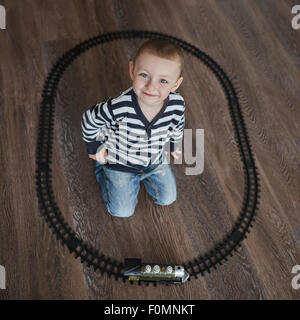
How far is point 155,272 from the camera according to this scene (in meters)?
0.80

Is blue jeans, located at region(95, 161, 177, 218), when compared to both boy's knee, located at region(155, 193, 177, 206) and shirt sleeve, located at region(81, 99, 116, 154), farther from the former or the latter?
shirt sleeve, located at region(81, 99, 116, 154)

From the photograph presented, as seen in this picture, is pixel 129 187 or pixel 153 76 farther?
pixel 129 187

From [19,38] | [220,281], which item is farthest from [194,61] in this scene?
[220,281]

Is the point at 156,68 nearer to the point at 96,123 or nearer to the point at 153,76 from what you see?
the point at 153,76

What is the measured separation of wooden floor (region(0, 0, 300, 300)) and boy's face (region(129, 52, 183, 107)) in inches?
17.4

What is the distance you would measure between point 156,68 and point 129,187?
0.41m

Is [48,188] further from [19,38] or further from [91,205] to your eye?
[19,38]

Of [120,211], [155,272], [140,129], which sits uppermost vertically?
[140,129]

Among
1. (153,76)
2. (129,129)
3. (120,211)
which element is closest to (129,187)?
(120,211)

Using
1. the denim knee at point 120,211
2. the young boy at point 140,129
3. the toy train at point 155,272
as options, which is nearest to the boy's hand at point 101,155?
the young boy at point 140,129

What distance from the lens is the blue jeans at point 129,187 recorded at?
0.85 meters

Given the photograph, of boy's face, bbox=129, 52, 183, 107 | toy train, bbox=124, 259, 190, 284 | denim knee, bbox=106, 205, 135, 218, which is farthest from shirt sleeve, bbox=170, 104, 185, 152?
toy train, bbox=124, 259, 190, 284

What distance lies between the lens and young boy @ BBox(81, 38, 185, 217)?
60cm

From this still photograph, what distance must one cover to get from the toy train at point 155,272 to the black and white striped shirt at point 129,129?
0.30m
